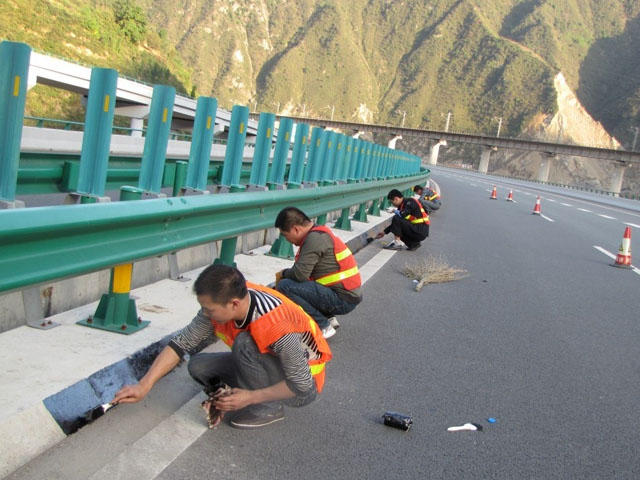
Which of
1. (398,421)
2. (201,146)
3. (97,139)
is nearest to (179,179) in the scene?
(201,146)

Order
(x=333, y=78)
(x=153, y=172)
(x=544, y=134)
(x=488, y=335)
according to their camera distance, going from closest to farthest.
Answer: (x=153, y=172) → (x=488, y=335) → (x=544, y=134) → (x=333, y=78)

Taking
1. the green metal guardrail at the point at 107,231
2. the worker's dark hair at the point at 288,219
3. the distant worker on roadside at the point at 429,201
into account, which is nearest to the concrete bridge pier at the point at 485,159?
the distant worker on roadside at the point at 429,201

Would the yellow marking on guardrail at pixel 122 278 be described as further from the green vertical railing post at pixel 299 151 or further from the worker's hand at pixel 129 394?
the green vertical railing post at pixel 299 151

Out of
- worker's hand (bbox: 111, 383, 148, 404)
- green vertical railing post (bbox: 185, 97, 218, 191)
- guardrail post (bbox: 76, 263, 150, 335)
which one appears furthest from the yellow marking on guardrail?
green vertical railing post (bbox: 185, 97, 218, 191)

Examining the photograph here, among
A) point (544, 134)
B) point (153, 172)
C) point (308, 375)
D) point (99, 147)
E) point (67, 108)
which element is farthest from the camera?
point (544, 134)

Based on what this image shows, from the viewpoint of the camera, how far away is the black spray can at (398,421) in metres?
4.00

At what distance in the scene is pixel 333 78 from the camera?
16738 centimetres

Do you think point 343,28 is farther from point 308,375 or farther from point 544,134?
point 308,375

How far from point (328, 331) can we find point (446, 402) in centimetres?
139

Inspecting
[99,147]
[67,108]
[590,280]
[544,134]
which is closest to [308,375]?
[99,147]

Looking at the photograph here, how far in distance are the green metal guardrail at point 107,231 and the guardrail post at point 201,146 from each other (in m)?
0.70

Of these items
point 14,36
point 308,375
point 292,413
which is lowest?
point 292,413

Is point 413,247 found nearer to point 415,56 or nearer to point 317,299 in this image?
point 317,299

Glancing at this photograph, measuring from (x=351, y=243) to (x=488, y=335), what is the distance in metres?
4.22
